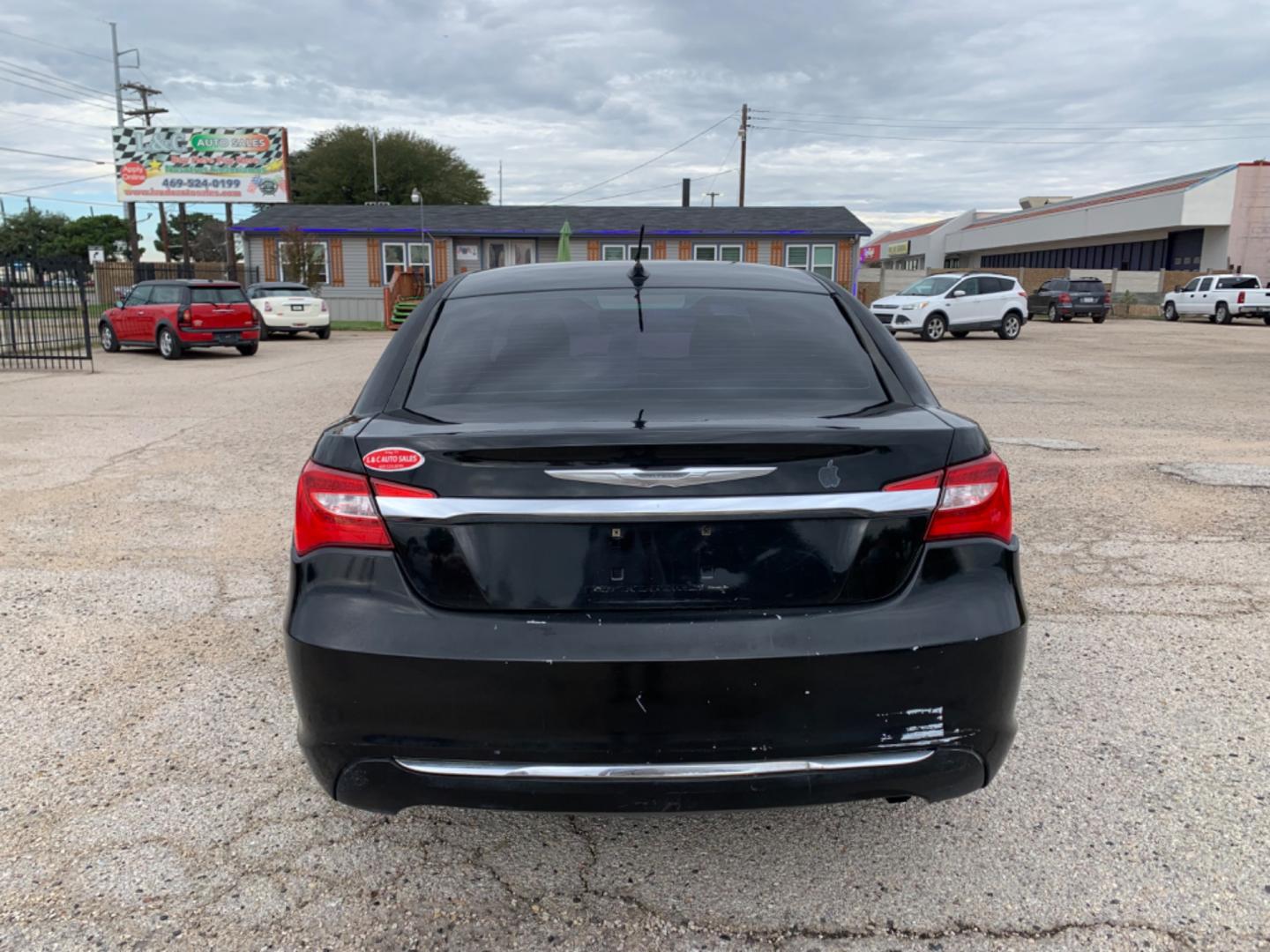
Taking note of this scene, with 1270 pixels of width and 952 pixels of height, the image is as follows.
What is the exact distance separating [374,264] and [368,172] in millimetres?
29782

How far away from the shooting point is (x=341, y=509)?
2.26 m

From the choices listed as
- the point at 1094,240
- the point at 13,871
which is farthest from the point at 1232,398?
the point at 1094,240

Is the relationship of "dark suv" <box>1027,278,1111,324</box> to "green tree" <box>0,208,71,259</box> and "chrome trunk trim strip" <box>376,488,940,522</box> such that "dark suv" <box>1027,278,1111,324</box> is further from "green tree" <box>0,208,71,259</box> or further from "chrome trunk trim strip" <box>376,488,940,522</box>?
"green tree" <box>0,208,71,259</box>

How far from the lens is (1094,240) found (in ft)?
180

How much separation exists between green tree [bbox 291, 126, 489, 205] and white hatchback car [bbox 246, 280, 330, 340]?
39.7 meters

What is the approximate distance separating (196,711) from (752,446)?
96.4 inches

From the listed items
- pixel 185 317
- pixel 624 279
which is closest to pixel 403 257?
pixel 185 317

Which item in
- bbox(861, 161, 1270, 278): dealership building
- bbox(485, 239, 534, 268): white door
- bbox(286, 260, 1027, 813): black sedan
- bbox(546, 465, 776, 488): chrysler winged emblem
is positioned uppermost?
bbox(861, 161, 1270, 278): dealership building

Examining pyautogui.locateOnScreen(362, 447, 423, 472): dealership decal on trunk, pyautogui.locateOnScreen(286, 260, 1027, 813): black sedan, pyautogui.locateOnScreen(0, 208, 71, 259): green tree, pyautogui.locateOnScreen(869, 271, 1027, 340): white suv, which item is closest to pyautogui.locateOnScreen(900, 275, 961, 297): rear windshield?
pyautogui.locateOnScreen(869, 271, 1027, 340): white suv

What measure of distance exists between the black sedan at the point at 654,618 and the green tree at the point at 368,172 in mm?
65742

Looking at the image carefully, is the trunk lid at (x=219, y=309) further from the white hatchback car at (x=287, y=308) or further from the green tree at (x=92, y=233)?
the green tree at (x=92, y=233)

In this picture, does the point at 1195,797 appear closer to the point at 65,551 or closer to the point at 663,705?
the point at 663,705

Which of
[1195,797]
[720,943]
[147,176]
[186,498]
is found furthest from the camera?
[147,176]

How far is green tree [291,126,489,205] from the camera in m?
65.4
